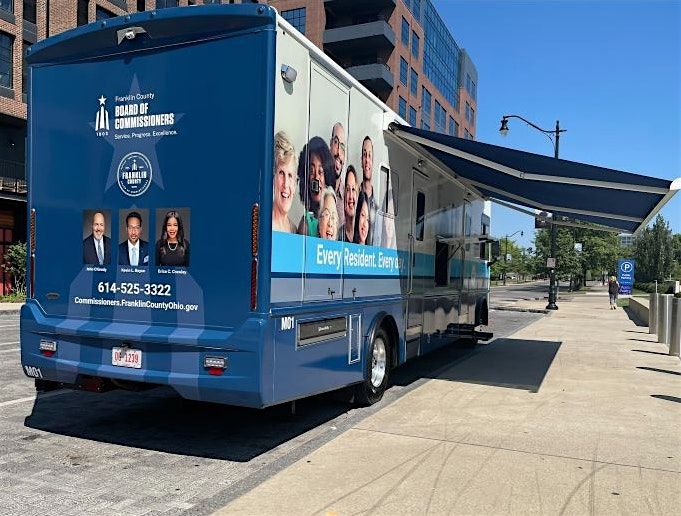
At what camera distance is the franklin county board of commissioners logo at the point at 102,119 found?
5.30m

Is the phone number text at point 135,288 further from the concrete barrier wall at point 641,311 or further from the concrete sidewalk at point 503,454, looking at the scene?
the concrete barrier wall at point 641,311

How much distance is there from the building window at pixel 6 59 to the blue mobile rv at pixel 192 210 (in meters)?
27.9

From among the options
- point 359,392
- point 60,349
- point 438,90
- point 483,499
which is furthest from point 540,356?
point 438,90

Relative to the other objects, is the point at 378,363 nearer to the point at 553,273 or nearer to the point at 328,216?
the point at 328,216

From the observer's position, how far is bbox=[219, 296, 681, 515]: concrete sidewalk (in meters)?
4.21

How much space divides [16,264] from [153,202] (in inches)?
1041

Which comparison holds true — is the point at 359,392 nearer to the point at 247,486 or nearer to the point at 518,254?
the point at 247,486

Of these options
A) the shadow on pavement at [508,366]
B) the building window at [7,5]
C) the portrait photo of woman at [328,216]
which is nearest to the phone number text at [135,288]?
the portrait photo of woman at [328,216]

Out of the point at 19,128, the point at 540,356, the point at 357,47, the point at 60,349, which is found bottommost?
the point at 540,356

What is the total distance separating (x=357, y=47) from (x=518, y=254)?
7394 cm

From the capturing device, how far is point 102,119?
5.32m

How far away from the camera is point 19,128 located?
3105 cm

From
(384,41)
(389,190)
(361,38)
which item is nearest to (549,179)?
(389,190)

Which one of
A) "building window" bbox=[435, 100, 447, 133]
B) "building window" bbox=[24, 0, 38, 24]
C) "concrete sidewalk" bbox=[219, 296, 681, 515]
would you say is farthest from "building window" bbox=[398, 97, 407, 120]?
"concrete sidewalk" bbox=[219, 296, 681, 515]
